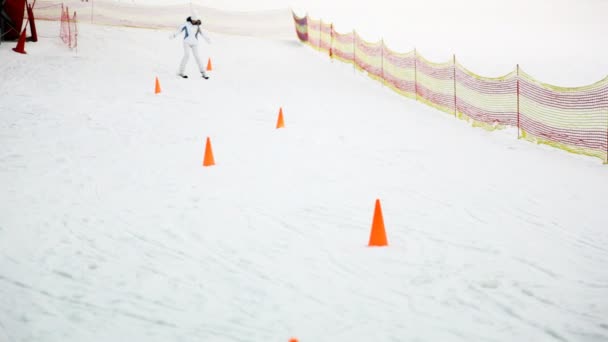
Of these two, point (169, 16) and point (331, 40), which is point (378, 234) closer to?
point (331, 40)

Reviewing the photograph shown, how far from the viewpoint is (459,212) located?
6391 mm

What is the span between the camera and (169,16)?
32.7 m

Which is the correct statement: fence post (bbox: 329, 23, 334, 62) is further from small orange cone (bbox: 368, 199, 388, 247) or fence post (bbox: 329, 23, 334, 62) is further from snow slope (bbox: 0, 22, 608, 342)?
small orange cone (bbox: 368, 199, 388, 247)

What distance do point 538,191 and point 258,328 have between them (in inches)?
210

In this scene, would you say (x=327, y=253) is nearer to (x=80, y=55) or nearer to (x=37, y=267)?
(x=37, y=267)

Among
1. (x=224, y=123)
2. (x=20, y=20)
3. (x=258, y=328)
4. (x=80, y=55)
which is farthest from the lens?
(x=20, y=20)

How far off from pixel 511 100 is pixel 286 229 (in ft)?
29.0

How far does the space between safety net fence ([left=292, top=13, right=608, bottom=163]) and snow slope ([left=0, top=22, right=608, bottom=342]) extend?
1.76 feet

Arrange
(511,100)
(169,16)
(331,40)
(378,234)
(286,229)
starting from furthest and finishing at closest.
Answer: (169,16) → (331,40) → (511,100) → (286,229) → (378,234)

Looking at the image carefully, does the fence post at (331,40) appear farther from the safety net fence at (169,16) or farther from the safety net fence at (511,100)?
the safety net fence at (169,16)

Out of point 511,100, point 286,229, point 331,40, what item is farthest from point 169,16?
point 286,229

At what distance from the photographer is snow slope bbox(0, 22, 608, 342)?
396cm

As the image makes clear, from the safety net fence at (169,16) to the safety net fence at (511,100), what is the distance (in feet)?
50.9

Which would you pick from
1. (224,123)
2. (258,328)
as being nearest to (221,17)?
(224,123)
